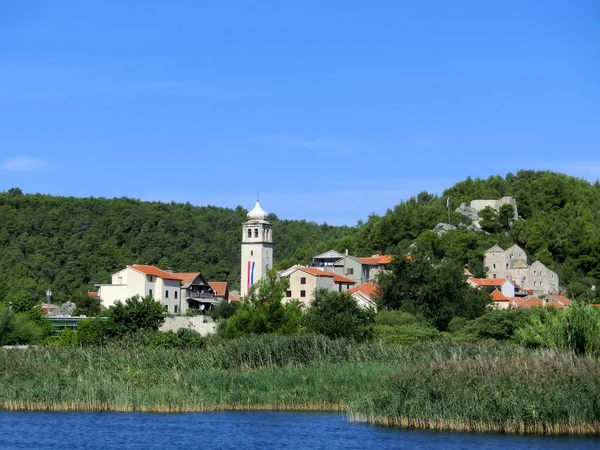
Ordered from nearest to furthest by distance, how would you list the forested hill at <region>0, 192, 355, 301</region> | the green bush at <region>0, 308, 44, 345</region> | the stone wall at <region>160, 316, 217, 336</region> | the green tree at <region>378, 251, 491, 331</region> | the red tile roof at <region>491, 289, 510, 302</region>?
the green bush at <region>0, 308, 44, 345</region>
the stone wall at <region>160, 316, 217, 336</region>
the green tree at <region>378, 251, 491, 331</region>
the red tile roof at <region>491, 289, 510, 302</region>
the forested hill at <region>0, 192, 355, 301</region>

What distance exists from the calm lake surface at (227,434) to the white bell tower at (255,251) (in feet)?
211

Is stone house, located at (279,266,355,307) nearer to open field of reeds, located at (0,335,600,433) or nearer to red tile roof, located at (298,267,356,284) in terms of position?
red tile roof, located at (298,267,356,284)

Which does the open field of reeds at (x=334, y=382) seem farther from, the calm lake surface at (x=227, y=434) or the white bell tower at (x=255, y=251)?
the white bell tower at (x=255, y=251)

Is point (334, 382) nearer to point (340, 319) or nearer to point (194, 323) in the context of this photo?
point (340, 319)

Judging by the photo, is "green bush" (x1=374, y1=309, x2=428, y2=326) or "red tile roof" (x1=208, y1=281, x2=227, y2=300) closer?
"green bush" (x1=374, y1=309, x2=428, y2=326)

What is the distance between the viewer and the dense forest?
399ft

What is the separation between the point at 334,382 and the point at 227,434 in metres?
6.88

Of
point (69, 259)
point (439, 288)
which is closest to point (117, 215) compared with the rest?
point (69, 259)

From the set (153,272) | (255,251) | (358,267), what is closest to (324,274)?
(255,251)

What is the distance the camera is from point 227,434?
32906 millimetres

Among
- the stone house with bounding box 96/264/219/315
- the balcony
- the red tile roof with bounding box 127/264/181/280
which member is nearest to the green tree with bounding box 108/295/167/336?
the stone house with bounding box 96/264/219/315

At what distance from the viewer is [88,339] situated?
195 ft

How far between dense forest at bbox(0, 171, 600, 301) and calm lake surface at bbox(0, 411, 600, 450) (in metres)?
71.5

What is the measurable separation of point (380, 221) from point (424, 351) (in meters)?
94.7
